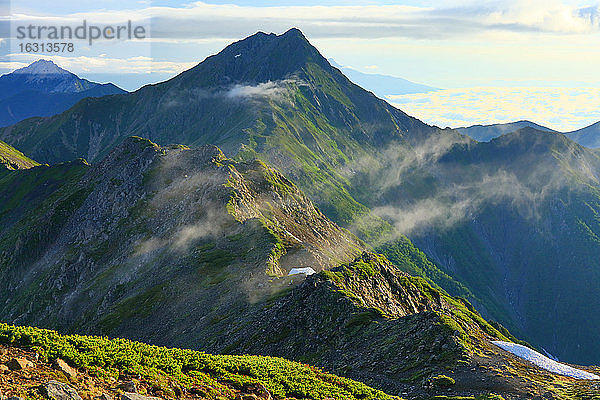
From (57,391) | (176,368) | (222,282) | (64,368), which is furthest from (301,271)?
(57,391)

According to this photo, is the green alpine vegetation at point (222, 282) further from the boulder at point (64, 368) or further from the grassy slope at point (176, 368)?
the boulder at point (64, 368)

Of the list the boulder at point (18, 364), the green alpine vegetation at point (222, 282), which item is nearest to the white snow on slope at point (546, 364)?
the green alpine vegetation at point (222, 282)

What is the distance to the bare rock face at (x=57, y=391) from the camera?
62.7 ft

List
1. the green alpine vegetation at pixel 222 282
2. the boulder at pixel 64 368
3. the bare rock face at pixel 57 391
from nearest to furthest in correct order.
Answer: the bare rock face at pixel 57 391, the boulder at pixel 64 368, the green alpine vegetation at pixel 222 282

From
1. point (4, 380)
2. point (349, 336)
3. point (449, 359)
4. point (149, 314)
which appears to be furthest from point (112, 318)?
point (4, 380)

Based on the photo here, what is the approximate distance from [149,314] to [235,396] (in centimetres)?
7384

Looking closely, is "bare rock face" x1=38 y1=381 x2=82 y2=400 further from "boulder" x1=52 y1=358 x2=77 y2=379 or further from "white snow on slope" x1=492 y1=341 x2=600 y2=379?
"white snow on slope" x1=492 y1=341 x2=600 y2=379

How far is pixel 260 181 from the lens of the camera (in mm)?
149125

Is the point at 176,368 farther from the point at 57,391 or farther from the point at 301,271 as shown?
the point at 301,271

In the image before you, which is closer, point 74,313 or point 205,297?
point 205,297

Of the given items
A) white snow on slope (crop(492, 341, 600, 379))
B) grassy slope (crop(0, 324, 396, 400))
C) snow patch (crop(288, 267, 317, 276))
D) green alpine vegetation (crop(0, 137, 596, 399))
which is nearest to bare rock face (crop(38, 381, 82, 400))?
grassy slope (crop(0, 324, 396, 400))

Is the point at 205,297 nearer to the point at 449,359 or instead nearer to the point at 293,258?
the point at 293,258

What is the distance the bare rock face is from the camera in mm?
19125

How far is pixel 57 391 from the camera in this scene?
64.3ft
